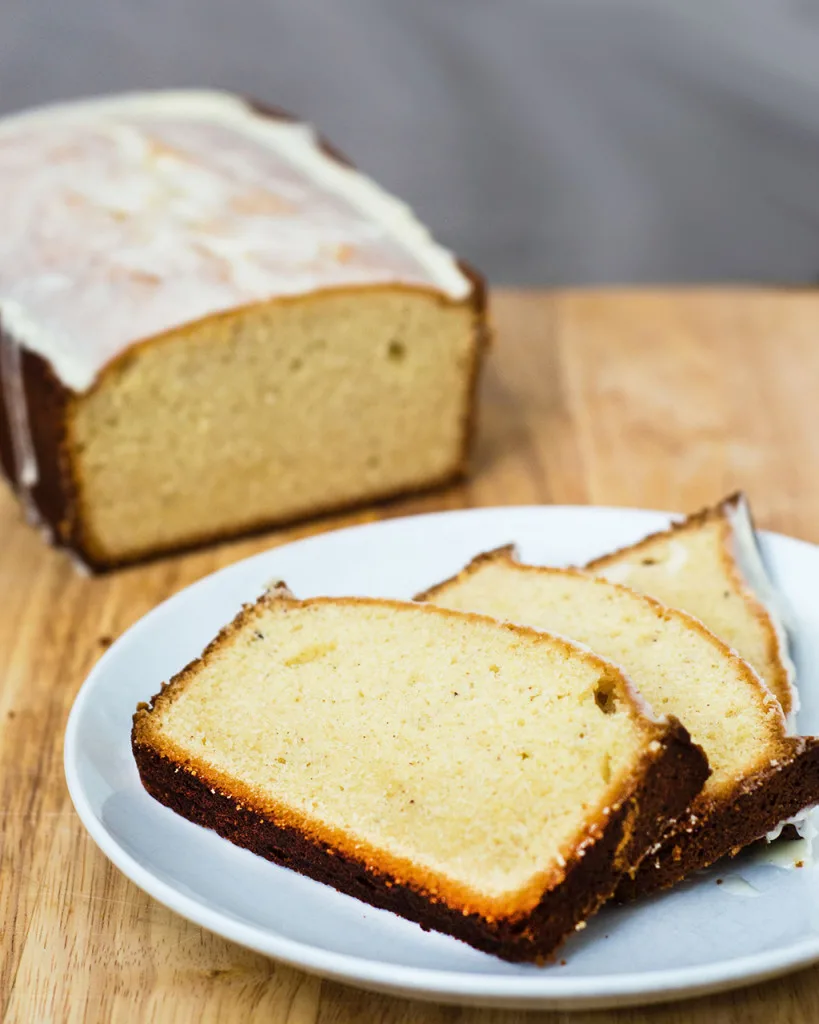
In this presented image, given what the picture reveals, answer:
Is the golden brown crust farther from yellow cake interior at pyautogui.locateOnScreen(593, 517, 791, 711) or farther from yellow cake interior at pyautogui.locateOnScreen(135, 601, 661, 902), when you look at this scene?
yellow cake interior at pyautogui.locateOnScreen(135, 601, 661, 902)

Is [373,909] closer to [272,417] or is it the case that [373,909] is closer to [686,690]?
[686,690]

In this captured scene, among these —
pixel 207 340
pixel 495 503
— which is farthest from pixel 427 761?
pixel 495 503

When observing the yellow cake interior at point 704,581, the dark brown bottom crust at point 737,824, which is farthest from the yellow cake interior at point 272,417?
the dark brown bottom crust at point 737,824

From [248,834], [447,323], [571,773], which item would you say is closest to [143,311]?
[447,323]

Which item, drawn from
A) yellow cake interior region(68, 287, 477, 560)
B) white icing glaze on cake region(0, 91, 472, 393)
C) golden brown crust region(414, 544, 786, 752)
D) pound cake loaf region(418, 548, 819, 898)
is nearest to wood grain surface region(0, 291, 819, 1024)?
yellow cake interior region(68, 287, 477, 560)

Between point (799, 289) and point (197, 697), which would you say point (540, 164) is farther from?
point (197, 697)
